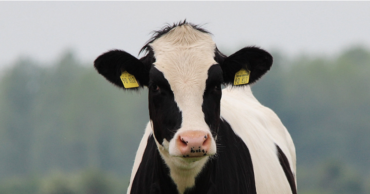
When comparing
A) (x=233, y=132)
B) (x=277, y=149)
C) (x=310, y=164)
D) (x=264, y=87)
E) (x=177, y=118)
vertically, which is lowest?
(x=310, y=164)

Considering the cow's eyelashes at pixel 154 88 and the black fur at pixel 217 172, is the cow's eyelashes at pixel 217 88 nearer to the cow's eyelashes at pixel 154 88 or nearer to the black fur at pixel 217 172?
the cow's eyelashes at pixel 154 88

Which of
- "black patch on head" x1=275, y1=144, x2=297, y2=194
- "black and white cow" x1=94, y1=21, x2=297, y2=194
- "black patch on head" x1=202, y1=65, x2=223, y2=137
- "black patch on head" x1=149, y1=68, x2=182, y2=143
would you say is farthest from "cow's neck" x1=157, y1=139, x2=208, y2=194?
"black patch on head" x1=275, y1=144, x2=297, y2=194

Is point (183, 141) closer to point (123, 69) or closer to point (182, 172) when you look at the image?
point (182, 172)

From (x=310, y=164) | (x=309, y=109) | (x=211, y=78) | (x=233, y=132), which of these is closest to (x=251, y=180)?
(x=233, y=132)

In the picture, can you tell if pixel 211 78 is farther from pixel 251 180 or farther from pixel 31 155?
pixel 31 155

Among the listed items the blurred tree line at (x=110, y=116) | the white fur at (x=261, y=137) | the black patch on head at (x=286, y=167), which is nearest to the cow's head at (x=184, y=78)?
the white fur at (x=261, y=137)

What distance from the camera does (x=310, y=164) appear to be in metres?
84.5

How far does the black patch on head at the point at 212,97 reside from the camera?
232 inches

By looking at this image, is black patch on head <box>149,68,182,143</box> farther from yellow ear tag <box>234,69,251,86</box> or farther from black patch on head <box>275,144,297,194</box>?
black patch on head <box>275,144,297,194</box>

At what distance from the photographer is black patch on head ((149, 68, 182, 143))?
18.9 ft

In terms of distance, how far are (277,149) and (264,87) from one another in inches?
3824

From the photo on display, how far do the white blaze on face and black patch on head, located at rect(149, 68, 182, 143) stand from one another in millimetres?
50

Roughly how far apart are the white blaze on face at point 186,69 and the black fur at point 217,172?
191 mm

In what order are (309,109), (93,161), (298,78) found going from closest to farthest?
(93,161) < (309,109) < (298,78)
